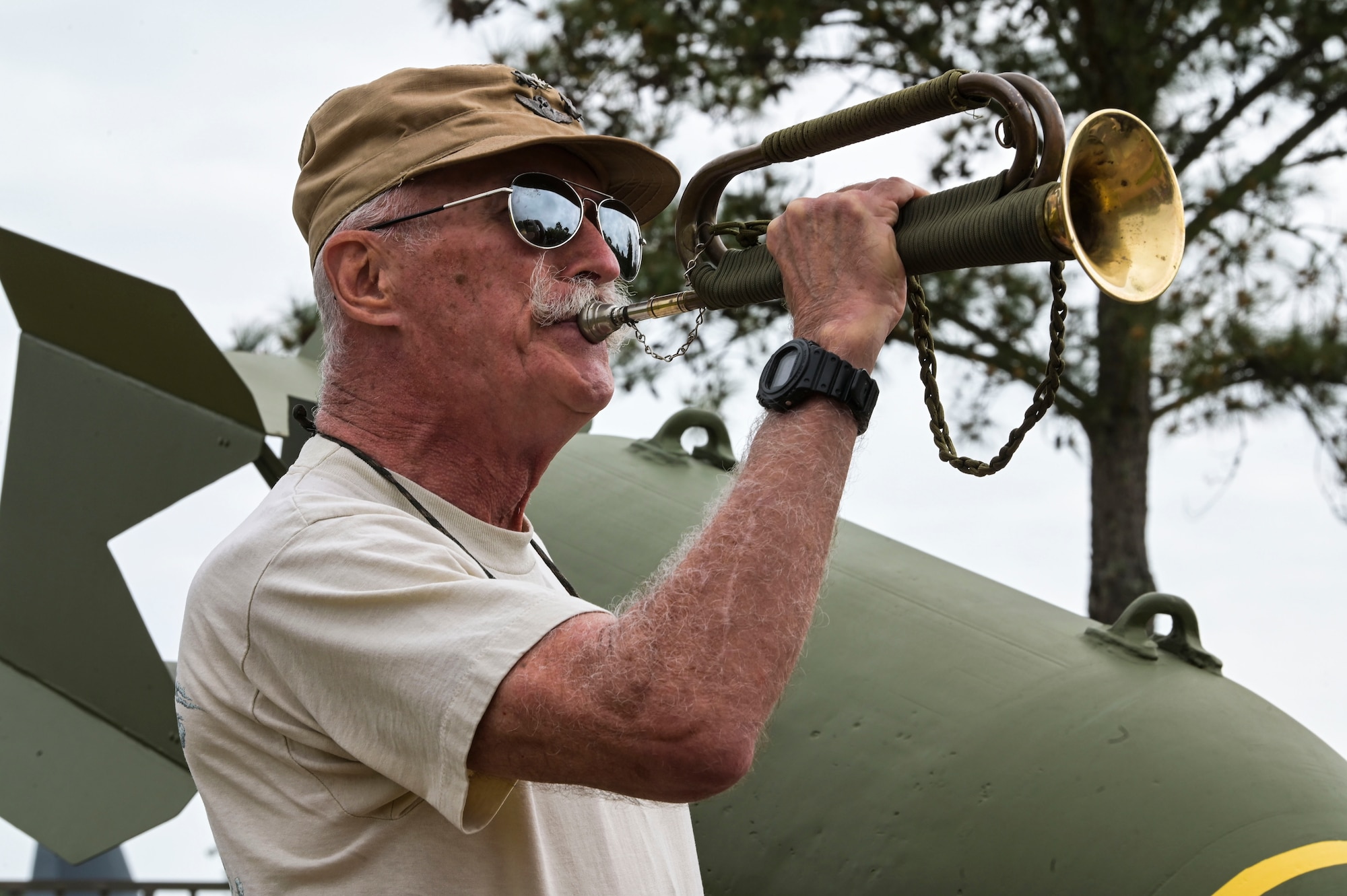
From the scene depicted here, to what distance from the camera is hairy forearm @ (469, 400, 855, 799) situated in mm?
1325

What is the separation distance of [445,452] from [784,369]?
0.52 meters

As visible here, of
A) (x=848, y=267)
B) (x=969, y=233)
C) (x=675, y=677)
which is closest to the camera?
(x=675, y=677)

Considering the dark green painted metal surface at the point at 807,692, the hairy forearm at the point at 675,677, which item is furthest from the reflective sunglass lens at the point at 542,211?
the dark green painted metal surface at the point at 807,692

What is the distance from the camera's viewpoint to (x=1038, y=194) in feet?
4.56

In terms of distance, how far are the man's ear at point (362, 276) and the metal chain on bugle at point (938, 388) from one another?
0.71 metres

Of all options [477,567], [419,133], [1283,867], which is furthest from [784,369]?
[1283,867]

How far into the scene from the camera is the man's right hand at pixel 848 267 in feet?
4.99

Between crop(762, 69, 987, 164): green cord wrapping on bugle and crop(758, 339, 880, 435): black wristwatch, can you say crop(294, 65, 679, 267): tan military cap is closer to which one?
crop(762, 69, 987, 164): green cord wrapping on bugle

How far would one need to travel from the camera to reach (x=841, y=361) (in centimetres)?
150

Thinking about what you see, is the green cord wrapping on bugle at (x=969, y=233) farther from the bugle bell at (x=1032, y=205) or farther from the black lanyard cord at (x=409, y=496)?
the black lanyard cord at (x=409, y=496)

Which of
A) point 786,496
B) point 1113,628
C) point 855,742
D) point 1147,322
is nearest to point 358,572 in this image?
point 786,496

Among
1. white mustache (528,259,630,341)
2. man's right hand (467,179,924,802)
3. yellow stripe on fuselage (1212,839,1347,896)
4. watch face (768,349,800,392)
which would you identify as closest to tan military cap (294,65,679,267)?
→ white mustache (528,259,630,341)

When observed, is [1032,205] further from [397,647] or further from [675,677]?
[397,647]

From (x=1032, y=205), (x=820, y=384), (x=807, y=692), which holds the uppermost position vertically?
(x=1032, y=205)
